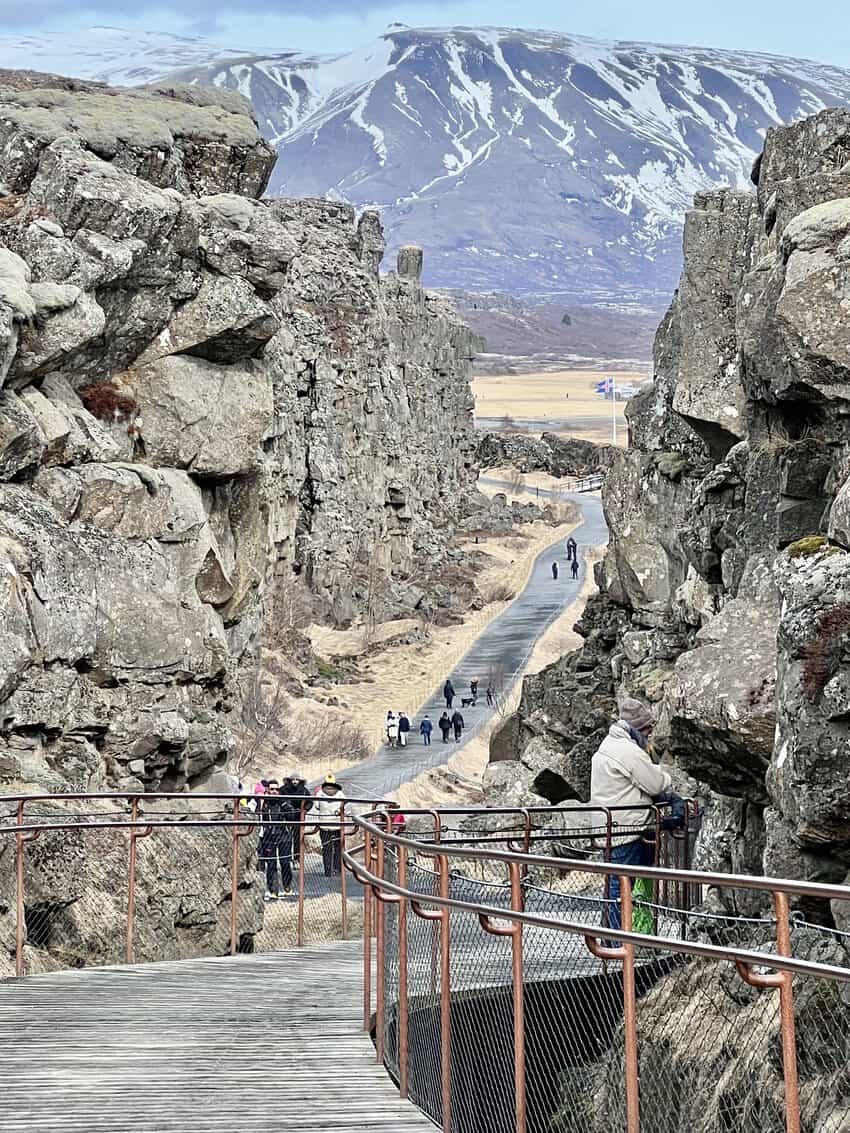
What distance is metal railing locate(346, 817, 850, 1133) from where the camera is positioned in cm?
699

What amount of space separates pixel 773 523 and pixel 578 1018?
6.50 m

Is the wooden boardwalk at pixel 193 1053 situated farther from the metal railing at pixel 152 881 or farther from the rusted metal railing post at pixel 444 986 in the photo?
the metal railing at pixel 152 881

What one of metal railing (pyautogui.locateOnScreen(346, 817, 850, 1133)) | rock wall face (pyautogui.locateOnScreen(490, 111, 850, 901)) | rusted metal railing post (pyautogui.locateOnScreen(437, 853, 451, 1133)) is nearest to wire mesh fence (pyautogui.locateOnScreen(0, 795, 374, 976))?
rock wall face (pyautogui.locateOnScreen(490, 111, 850, 901))

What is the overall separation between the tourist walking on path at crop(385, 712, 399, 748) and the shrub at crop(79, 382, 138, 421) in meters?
25.3

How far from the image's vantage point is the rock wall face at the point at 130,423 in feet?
56.0

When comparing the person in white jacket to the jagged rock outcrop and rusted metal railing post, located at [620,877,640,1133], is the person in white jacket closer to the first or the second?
rusted metal railing post, located at [620,877,640,1133]

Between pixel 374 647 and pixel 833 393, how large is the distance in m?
47.4

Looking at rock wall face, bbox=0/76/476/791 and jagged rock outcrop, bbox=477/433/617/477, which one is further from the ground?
rock wall face, bbox=0/76/476/791

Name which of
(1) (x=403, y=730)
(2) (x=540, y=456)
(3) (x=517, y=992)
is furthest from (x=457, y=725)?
(2) (x=540, y=456)

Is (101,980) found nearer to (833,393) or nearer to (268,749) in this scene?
(833,393)

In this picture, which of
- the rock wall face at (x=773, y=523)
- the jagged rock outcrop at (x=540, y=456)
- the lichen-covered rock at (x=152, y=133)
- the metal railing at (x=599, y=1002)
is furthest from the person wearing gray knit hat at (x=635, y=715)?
the jagged rock outcrop at (x=540, y=456)

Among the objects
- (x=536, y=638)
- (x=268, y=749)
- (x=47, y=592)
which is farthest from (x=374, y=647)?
(x=47, y=592)

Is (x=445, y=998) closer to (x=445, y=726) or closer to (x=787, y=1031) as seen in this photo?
(x=787, y=1031)

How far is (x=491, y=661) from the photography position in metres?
57.6
